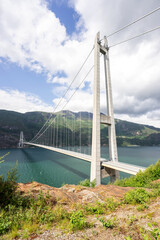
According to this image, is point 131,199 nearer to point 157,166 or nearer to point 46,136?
point 157,166

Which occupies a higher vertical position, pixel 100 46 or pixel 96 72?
pixel 100 46

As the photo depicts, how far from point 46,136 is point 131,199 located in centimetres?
13133

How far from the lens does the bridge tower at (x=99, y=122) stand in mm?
16422

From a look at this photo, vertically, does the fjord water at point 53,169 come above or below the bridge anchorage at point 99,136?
below

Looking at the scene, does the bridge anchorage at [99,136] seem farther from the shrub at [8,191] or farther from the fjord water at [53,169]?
the shrub at [8,191]

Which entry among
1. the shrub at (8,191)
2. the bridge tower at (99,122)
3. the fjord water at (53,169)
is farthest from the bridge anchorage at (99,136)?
the shrub at (8,191)

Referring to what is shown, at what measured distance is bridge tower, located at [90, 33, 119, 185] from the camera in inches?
647

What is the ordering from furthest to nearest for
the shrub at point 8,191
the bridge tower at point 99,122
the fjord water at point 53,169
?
1. the fjord water at point 53,169
2. the bridge tower at point 99,122
3. the shrub at point 8,191

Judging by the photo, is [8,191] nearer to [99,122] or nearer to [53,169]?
[99,122]

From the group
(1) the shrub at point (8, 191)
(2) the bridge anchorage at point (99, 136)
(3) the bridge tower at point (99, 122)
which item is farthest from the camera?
(3) the bridge tower at point (99, 122)

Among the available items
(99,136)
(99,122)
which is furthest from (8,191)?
(99,122)

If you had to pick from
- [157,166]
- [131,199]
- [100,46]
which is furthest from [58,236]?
[100,46]

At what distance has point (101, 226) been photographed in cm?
312

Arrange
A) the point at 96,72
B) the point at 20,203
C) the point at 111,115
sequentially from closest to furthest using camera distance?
the point at 20,203, the point at 96,72, the point at 111,115
